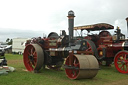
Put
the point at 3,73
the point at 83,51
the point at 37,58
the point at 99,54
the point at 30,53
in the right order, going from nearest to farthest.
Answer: the point at 83,51
the point at 3,73
the point at 37,58
the point at 30,53
the point at 99,54

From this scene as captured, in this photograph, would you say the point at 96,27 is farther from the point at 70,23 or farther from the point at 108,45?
the point at 70,23

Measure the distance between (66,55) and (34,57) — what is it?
1404 mm

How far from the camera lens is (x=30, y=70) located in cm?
764

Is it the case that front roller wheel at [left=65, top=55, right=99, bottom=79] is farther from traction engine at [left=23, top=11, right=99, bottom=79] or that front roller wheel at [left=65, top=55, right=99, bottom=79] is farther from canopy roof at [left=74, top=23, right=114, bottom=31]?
canopy roof at [left=74, top=23, right=114, bottom=31]

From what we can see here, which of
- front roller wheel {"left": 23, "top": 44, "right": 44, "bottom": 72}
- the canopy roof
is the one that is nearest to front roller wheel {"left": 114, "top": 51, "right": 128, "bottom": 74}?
the canopy roof

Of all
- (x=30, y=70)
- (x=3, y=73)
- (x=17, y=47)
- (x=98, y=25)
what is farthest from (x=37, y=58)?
(x=17, y=47)

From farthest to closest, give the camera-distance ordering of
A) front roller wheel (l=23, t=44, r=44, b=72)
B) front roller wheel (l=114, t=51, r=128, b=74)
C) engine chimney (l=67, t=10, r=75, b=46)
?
front roller wheel (l=114, t=51, r=128, b=74) < front roller wheel (l=23, t=44, r=44, b=72) < engine chimney (l=67, t=10, r=75, b=46)

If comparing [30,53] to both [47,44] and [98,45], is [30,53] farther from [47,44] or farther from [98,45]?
[98,45]

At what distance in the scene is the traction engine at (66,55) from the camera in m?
5.51

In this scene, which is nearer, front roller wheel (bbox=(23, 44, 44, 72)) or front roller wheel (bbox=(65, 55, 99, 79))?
front roller wheel (bbox=(65, 55, 99, 79))

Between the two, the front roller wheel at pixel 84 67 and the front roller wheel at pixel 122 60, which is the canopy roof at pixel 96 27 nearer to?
the front roller wheel at pixel 122 60

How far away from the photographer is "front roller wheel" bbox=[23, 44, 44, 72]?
23.4 ft

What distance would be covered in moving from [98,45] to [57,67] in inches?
120

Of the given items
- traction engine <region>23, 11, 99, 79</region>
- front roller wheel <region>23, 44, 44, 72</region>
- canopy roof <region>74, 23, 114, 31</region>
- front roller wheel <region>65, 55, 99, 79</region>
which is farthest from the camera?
canopy roof <region>74, 23, 114, 31</region>
